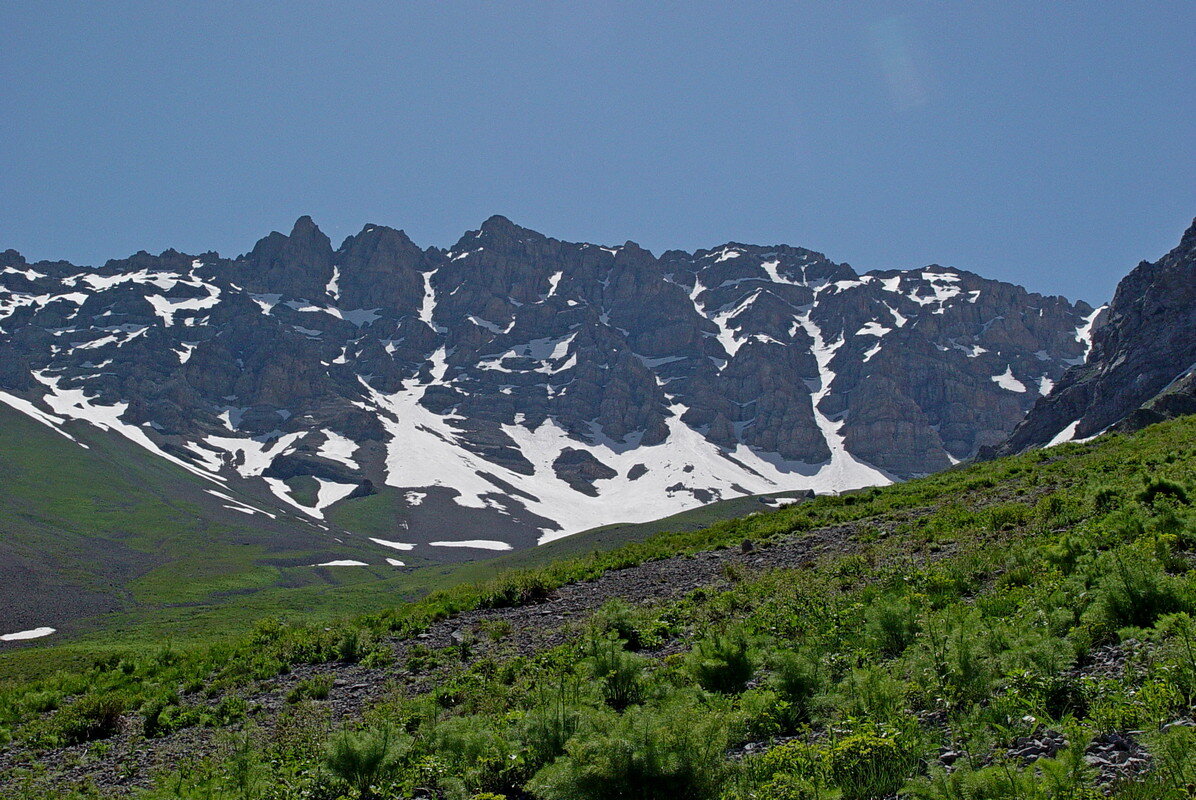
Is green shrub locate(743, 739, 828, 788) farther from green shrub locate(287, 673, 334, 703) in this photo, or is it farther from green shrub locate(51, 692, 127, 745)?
green shrub locate(51, 692, 127, 745)

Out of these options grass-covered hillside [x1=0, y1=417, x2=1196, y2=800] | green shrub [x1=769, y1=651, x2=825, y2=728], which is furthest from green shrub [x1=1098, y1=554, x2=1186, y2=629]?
green shrub [x1=769, y1=651, x2=825, y2=728]

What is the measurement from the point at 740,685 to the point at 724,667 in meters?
0.33

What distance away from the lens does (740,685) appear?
35.1 ft

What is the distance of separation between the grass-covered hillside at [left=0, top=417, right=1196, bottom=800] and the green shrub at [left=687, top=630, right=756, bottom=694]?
41mm

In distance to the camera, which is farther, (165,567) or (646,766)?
(165,567)

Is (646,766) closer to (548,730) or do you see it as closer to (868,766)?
(868,766)

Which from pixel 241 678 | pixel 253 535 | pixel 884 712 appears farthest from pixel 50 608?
pixel 884 712

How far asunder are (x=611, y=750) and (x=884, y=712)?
10.3 ft

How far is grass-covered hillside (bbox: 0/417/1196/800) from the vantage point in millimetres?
7148

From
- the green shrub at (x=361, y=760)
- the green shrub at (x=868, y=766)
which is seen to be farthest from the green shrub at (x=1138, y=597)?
the green shrub at (x=361, y=760)

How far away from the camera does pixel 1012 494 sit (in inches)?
920

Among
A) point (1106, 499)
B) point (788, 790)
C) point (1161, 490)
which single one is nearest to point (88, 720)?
point (788, 790)

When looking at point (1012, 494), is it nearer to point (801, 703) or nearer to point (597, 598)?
point (597, 598)

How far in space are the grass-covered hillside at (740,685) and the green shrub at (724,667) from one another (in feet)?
0.13
